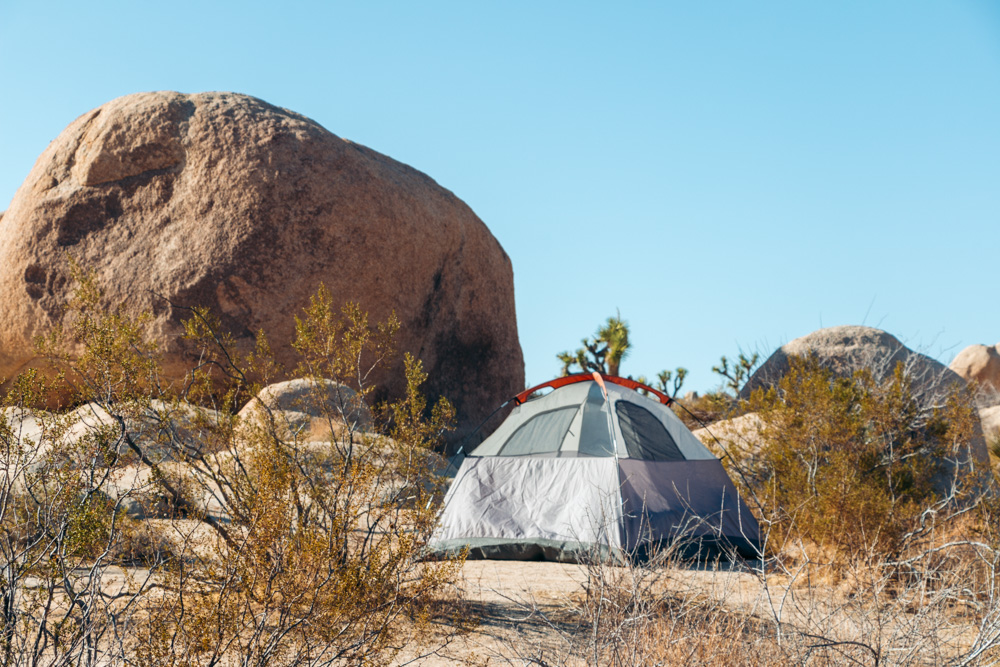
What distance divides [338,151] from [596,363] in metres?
Answer: 12.0

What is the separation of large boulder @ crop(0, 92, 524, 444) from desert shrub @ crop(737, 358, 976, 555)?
25.7 ft

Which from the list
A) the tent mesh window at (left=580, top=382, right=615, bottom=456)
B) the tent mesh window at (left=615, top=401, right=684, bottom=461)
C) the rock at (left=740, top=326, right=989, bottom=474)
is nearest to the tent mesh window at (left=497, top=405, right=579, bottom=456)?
the tent mesh window at (left=580, top=382, right=615, bottom=456)

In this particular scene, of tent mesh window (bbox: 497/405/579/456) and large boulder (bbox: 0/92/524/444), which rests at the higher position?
large boulder (bbox: 0/92/524/444)

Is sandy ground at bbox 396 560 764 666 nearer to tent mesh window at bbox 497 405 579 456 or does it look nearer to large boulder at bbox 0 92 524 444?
tent mesh window at bbox 497 405 579 456

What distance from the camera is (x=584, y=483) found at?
23.7 ft

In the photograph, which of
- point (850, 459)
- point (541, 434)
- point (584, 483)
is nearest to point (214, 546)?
point (584, 483)

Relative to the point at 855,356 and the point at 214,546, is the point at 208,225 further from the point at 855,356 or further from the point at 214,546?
the point at 855,356

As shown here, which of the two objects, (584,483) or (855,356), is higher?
(855,356)

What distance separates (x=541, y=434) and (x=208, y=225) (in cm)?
817

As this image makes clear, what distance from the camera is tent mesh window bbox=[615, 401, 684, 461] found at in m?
7.63

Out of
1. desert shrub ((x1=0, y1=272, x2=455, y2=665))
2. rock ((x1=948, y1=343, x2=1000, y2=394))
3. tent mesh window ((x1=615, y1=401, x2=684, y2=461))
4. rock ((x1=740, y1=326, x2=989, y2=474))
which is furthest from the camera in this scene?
rock ((x1=948, y1=343, x2=1000, y2=394))

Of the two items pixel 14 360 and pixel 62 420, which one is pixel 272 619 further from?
pixel 14 360

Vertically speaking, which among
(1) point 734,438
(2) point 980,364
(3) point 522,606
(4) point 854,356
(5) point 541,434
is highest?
(2) point 980,364

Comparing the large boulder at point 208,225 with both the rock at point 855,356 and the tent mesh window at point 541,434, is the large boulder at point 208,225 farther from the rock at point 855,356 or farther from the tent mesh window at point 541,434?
the rock at point 855,356
